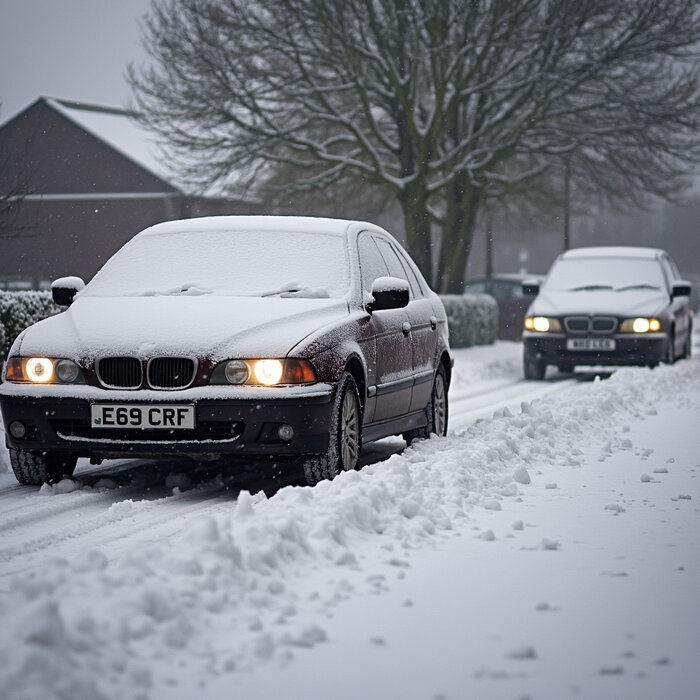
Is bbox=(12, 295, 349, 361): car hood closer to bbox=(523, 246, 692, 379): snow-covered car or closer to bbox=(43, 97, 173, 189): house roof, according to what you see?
bbox=(523, 246, 692, 379): snow-covered car

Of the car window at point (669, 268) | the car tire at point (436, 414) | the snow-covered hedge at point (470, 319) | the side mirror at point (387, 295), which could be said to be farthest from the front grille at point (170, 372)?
the snow-covered hedge at point (470, 319)

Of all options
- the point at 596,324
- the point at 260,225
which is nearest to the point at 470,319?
the point at 596,324

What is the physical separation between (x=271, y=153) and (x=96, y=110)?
24418 millimetres

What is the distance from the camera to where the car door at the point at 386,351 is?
8031 millimetres

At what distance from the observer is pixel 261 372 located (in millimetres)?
6875

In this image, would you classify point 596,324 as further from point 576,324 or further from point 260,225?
point 260,225

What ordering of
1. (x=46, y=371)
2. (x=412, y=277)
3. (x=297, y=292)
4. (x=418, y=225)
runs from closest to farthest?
1. (x=46, y=371)
2. (x=297, y=292)
3. (x=412, y=277)
4. (x=418, y=225)

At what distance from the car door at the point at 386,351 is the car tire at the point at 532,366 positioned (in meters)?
9.17

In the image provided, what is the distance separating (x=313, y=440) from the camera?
6926mm

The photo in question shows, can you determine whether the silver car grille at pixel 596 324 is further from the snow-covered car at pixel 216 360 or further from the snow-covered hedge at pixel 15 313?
the snow-covered car at pixel 216 360

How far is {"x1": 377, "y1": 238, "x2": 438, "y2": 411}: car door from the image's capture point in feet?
29.4

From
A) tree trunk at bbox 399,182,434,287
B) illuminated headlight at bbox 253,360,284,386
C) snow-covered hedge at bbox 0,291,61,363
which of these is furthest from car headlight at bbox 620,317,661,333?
illuminated headlight at bbox 253,360,284,386

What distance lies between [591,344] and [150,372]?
1136 cm

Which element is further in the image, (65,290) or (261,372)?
(65,290)
